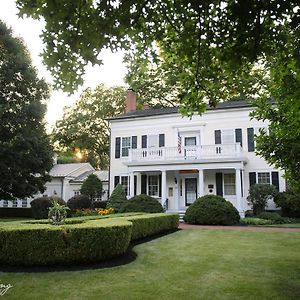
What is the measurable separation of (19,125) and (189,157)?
41.9ft

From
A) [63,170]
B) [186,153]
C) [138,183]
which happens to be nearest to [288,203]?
[186,153]

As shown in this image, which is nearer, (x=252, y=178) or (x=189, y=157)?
(x=252, y=178)

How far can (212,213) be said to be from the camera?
19578 mm

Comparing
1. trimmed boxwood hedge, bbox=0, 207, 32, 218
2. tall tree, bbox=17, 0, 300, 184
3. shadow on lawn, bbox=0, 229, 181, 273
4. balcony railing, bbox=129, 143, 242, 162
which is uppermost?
balcony railing, bbox=129, 143, 242, 162

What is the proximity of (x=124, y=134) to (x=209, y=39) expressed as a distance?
23641 millimetres

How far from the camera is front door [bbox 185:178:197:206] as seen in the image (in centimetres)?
2562

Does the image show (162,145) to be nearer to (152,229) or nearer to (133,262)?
(152,229)

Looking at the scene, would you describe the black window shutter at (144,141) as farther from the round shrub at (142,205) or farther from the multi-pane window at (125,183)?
the round shrub at (142,205)

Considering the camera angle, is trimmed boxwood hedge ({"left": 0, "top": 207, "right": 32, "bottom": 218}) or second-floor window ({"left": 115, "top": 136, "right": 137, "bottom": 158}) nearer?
second-floor window ({"left": 115, "top": 136, "right": 137, "bottom": 158})

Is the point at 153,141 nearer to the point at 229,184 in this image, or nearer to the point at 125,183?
the point at 125,183

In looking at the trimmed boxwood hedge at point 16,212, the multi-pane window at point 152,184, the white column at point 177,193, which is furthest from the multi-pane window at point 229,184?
the trimmed boxwood hedge at point 16,212

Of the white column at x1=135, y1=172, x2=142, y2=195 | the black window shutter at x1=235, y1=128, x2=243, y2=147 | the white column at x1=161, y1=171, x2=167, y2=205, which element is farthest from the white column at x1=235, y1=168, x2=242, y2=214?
the white column at x1=135, y1=172, x2=142, y2=195

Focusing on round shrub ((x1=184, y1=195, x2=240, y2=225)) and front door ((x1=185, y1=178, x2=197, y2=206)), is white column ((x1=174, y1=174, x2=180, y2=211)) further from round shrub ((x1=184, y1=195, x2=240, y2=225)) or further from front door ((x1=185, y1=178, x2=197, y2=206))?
round shrub ((x1=184, y1=195, x2=240, y2=225))

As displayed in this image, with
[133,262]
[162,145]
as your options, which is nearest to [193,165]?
[162,145]
